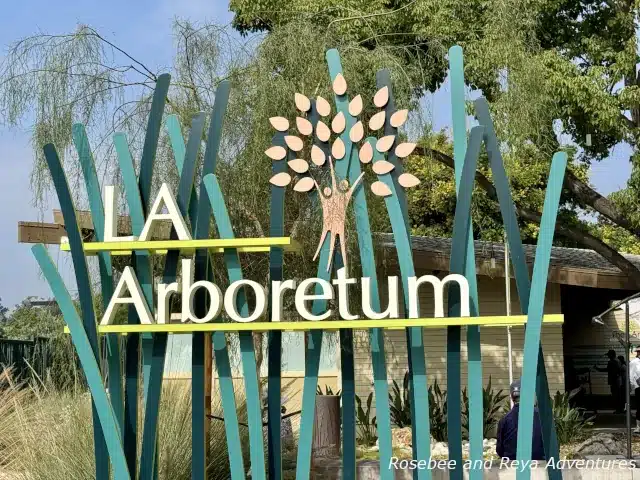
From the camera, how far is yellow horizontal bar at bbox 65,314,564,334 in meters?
6.88

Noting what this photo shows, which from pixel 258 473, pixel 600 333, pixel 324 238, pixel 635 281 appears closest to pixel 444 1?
pixel 635 281

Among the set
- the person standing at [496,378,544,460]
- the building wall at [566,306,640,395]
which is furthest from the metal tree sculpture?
the building wall at [566,306,640,395]

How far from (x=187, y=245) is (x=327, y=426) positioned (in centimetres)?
502

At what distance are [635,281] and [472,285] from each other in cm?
805

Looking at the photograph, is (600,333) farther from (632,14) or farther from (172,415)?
(172,415)

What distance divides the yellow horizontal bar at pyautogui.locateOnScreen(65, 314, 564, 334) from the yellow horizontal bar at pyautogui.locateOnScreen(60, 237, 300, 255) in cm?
58

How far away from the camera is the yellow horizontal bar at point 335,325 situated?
22.6 ft

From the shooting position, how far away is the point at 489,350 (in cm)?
1614

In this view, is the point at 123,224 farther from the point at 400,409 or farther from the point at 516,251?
the point at 400,409

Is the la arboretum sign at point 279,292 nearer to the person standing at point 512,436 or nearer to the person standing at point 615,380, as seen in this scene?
the person standing at point 512,436

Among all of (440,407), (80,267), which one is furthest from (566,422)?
(80,267)

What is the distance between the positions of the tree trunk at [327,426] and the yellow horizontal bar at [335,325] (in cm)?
455

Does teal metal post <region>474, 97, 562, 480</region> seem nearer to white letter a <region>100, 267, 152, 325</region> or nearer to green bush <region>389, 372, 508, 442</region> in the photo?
white letter a <region>100, 267, 152, 325</region>

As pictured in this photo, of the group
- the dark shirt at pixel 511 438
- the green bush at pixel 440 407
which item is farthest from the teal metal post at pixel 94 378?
the green bush at pixel 440 407
